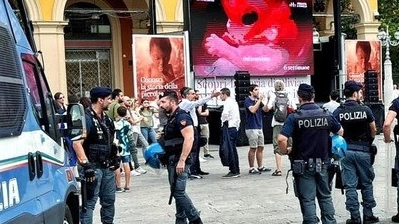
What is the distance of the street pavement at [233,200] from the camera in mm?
9039

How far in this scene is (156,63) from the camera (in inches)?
821

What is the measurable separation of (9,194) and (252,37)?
21.1m

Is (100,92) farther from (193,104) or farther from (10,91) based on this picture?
(193,104)

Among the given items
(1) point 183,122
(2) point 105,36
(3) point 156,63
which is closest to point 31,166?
(1) point 183,122

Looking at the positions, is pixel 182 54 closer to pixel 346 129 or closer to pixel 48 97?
pixel 346 129

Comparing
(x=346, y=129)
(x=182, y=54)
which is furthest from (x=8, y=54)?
(x=182, y=54)

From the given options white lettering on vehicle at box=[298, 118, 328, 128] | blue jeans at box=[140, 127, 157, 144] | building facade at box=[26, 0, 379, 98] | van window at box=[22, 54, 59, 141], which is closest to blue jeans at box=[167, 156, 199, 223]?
white lettering on vehicle at box=[298, 118, 328, 128]

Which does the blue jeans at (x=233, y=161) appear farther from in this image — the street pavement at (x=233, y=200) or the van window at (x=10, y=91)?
the van window at (x=10, y=91)

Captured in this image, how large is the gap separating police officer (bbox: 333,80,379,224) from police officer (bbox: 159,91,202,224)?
185 centimetres

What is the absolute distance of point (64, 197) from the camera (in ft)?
18.7

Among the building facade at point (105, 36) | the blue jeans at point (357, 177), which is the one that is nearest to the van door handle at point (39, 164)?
the blue jeans at point (357, 177)

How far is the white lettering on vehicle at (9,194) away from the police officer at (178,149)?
3.65 meters

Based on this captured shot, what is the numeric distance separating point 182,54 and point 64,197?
53.0ft

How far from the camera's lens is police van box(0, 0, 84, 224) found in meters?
4.18
